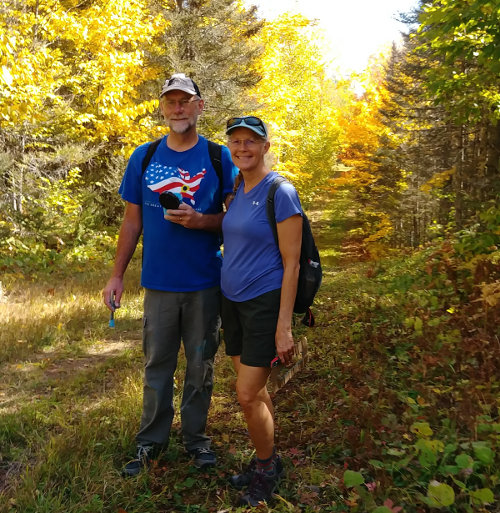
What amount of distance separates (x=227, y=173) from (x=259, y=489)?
2.04 metres

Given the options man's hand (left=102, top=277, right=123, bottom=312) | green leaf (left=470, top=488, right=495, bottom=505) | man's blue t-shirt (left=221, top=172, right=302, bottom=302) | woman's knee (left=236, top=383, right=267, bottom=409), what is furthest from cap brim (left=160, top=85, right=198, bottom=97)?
green leaf (left=470, top=488, right=495, bottom=505)

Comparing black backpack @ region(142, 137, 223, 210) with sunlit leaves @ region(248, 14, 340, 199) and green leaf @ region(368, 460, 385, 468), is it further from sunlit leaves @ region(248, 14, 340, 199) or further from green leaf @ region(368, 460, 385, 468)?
sunlit leaves @ region(248, 14, 340, 199)

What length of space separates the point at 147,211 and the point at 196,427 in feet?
5.21

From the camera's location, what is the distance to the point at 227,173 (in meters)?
3.31

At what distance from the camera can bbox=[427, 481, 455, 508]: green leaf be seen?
2473 mm

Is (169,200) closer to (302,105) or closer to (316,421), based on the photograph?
(316,421)

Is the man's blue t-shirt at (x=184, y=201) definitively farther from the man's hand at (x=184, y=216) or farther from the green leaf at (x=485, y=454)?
the green leaf at (x=485, y=454)

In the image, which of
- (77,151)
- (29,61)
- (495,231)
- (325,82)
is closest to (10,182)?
(77,151)

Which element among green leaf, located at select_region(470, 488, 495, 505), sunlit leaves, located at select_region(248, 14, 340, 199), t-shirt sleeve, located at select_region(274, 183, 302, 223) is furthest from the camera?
sunlit leaves, located at select_region(248, 14, 340, 199)

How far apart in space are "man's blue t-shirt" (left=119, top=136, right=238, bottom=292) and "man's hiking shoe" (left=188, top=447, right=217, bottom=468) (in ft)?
3.91

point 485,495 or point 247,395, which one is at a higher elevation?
point 247,395

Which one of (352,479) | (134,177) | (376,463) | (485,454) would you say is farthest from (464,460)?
(134,177)

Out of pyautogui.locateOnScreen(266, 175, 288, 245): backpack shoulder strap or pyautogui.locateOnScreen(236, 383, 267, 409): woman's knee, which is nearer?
pyautogui.locateOnScreen(266, 175, 288, 245): backpack shoulder strap

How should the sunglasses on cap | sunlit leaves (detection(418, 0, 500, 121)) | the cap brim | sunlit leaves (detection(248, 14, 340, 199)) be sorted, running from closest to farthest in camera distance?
the sunglasses on cap → the cap brim → sunlit leaves (detection(418, 0, 500, 121)) → sunlit leaves (detection(248, 14, 340, 199))
